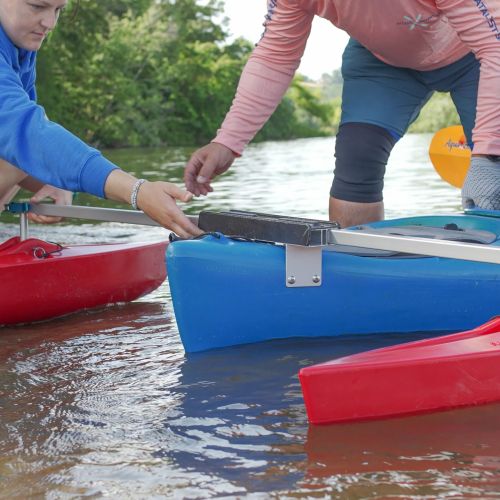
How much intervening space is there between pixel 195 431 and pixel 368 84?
167 centimetres

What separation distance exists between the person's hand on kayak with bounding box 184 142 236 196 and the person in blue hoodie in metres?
0.44

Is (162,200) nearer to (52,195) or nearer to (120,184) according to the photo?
(120,184)

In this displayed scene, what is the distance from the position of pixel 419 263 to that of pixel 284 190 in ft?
20.6

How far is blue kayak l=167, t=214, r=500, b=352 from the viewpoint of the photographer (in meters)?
2.72

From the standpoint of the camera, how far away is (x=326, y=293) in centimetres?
278

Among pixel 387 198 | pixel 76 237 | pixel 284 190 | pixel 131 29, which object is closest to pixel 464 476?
pixel 76 237

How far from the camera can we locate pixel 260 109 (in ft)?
10.9

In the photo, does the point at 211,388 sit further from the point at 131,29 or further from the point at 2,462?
the point at 131,29

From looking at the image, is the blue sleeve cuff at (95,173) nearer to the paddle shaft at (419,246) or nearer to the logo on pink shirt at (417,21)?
the paddle shaft at (419,246)

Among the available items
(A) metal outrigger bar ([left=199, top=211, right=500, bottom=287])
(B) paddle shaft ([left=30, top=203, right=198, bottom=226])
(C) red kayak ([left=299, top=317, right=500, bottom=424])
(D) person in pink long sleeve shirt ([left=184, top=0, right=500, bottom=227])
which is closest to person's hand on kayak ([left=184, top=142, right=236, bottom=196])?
(D) person in pink long sleeve shirt ([left=184, top=0, right=500, bottom=227])

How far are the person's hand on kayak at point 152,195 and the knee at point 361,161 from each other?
2.87 feet

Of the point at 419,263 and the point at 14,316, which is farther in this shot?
the point at 14,316

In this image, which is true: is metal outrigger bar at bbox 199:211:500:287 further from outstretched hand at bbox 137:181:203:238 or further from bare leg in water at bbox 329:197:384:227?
bare leg in water at bbox 329:197:384:227

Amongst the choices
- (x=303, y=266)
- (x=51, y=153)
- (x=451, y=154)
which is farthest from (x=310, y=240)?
(x=451, y=154)
